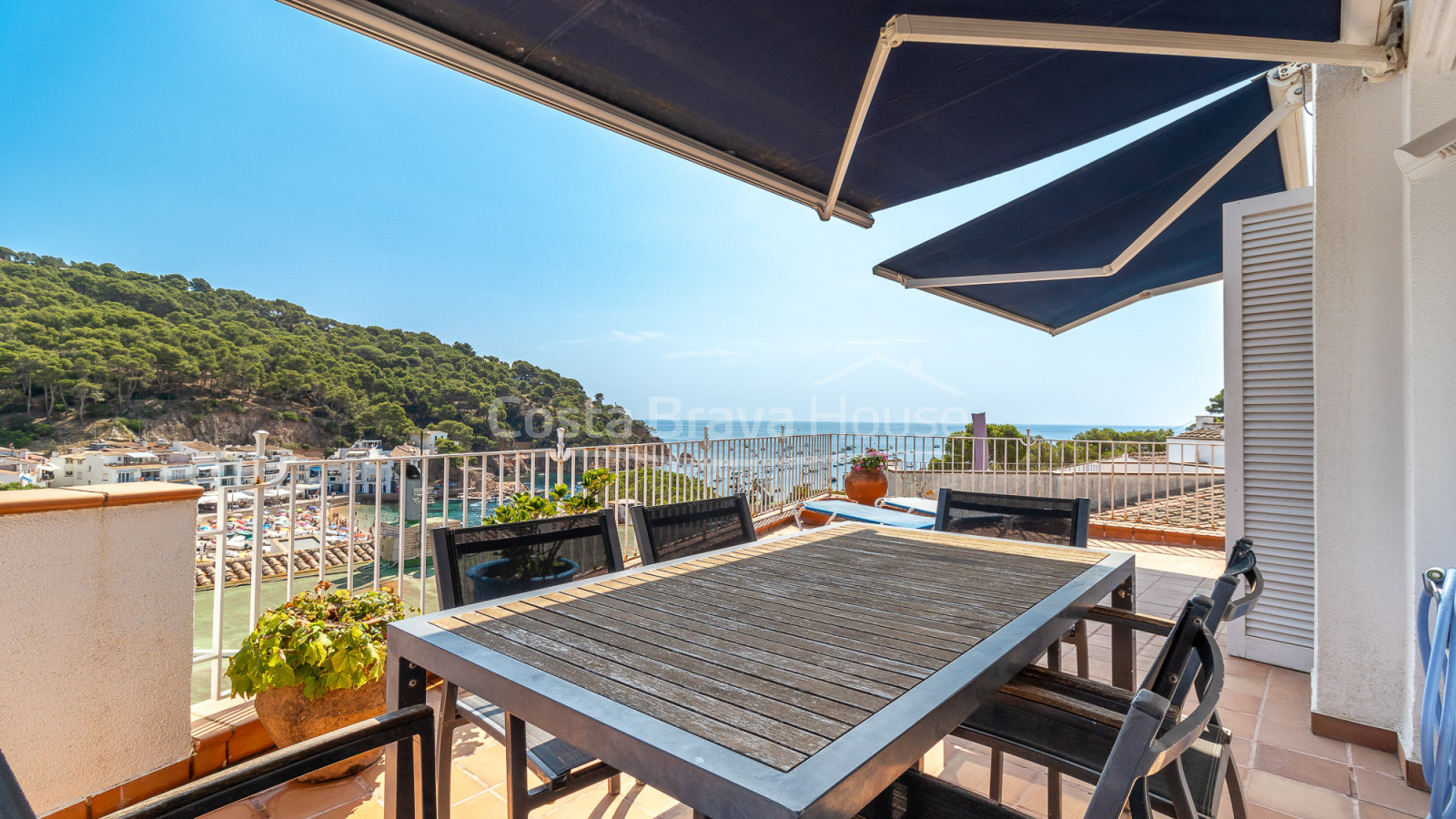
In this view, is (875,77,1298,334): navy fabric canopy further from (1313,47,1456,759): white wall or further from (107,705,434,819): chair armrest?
(107,705,434,819): chair armrest

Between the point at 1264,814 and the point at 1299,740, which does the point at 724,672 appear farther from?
the point at 1299,740

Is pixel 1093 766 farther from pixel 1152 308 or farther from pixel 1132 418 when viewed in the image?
pixel 1132 418

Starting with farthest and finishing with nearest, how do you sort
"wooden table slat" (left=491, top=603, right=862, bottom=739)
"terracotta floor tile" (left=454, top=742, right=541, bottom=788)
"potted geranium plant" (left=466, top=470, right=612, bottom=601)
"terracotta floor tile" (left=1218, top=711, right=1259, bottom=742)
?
1. "terracotta floor tile" (left=1218, top=711, right=1259, bottom=742)
2. "terracotta floor tile" (left=454, top=742, right=541, bottom=788)
3. "potted geranium plant" (left=466, top=470, right=612, bottom=601)
4. "wooden table slat" (left=491, top=603, right=862, bottom=739)

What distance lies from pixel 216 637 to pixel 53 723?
0.57 meters

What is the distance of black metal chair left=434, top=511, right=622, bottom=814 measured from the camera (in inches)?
54.1

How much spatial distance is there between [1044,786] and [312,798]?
96.2 inches

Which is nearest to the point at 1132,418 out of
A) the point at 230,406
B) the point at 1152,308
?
the point at 1152,308

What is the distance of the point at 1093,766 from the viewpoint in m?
1.33

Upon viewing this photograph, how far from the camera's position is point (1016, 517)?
9.09 feet

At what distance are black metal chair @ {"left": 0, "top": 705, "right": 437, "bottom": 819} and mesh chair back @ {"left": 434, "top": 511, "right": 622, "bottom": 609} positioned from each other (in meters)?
→ 0.59

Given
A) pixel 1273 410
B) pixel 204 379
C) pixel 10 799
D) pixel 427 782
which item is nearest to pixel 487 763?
pixel 427 782

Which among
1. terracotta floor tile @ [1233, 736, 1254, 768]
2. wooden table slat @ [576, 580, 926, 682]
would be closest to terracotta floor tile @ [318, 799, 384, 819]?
wooden table slat @ [576, 580, 926, 682]

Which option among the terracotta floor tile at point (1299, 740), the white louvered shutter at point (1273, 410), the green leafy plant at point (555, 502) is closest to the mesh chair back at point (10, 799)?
the green leafy plant at point (555, 502)

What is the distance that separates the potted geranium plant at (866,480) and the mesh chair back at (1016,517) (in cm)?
438
